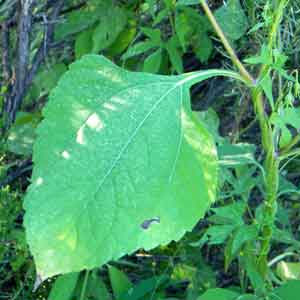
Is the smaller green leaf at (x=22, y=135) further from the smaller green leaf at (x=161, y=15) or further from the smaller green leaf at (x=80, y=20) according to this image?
the smaller green leaf at (x=161, y=15)

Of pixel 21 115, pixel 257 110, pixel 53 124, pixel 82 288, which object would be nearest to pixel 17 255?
pixel 82 288

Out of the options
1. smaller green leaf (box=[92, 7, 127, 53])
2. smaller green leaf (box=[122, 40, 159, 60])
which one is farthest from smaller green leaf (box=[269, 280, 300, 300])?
smaller green leaf (box=[92, 7, 127, 53])

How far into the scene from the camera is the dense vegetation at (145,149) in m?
1.30

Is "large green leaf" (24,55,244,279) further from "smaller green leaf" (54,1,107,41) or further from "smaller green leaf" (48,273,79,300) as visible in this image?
"smaller green leaf" (54,1,107,41)

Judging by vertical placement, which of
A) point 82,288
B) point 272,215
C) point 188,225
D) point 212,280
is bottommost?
point 212,280

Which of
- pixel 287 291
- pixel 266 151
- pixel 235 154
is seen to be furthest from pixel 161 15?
pixel 287 291

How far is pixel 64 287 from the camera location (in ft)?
5.79

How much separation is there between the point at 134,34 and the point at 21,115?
1.39 feet

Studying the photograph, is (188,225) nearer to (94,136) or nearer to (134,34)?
(94,136)

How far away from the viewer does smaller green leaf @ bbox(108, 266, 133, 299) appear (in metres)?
1.86

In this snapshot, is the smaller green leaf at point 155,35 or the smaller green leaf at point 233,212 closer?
the smaller green leaf at point 233,212

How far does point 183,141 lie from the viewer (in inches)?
54.4

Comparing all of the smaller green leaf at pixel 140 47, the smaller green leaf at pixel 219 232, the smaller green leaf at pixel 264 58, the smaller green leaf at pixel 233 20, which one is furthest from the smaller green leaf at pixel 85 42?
the smaller green leaf at pixel 264 58

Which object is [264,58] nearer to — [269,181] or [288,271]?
[269,181]
